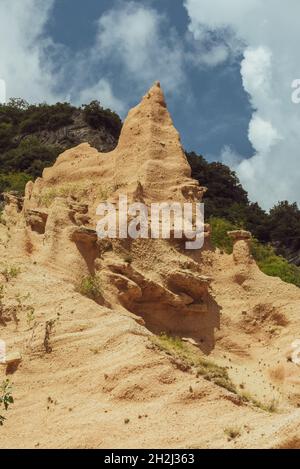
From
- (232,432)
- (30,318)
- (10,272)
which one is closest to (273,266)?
(10,272)

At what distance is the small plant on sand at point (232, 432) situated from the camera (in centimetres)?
1412

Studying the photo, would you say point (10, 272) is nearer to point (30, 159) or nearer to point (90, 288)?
point (90, 288)

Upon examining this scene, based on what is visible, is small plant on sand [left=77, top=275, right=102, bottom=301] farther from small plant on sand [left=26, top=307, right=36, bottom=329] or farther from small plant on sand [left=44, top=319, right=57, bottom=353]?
small plant on sand [left=44, top=319, right=57, bottom=353]

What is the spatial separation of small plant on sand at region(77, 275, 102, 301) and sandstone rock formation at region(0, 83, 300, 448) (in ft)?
0.17

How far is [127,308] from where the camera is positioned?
22031mm

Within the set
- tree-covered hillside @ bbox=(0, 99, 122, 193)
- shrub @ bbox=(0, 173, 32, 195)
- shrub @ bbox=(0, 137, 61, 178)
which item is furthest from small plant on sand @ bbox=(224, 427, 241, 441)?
shrub @ bbox=(0, 137, 61, 178)

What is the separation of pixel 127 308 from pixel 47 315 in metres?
3.83

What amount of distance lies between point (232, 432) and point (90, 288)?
7.51m

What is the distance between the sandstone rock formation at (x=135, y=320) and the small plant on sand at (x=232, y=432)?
178mm

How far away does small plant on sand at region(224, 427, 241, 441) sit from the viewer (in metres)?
14.1

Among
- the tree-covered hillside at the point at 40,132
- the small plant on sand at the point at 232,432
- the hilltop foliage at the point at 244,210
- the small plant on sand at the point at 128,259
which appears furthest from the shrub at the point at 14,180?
the small plant on sand at the point at 232,432

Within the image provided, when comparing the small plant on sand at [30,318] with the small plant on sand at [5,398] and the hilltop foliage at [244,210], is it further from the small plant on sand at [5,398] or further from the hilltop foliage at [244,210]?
the hilltop foliage at [244,210]
